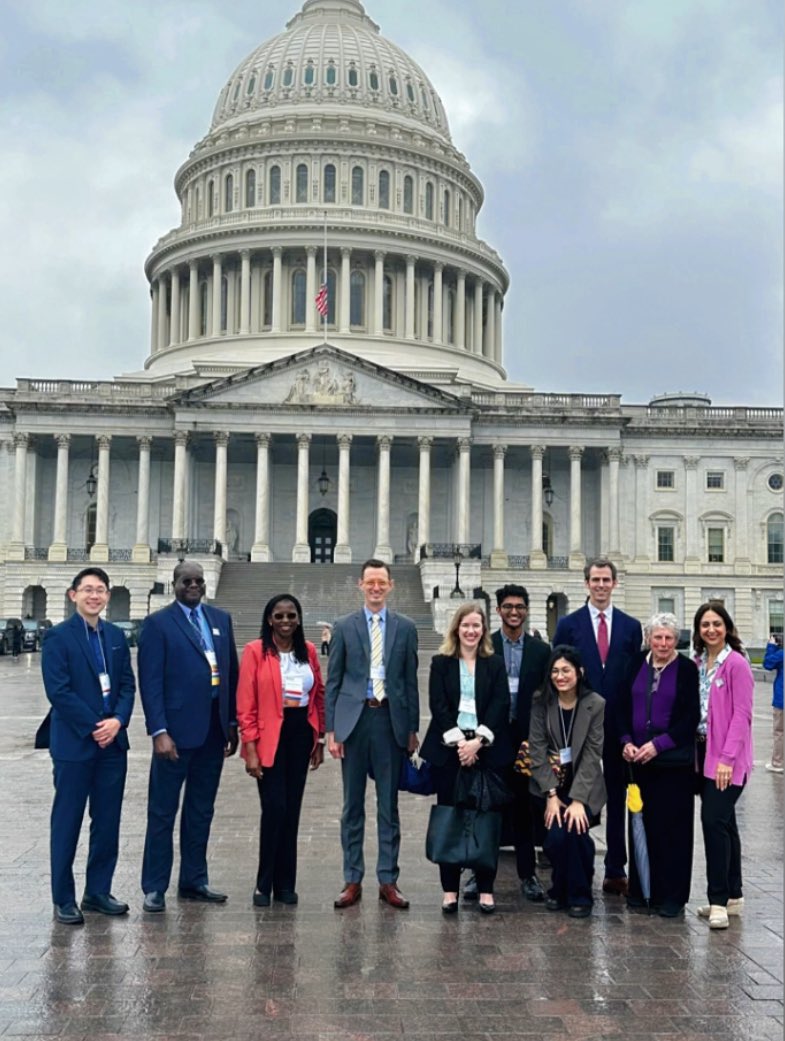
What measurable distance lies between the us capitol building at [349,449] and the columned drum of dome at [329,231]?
20 cm

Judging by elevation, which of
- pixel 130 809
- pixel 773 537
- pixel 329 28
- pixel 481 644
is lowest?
pixel 130 809

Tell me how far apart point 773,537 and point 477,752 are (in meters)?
64.6

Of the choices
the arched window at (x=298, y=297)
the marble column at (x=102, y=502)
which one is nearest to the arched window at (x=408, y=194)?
the arched window at (x=298, y=297)

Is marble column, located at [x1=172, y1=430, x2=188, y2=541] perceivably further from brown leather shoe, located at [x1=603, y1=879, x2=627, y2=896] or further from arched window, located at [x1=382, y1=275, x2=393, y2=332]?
brown leather shoe, located at [x1=603, y1=879, x2=627, y2=896]

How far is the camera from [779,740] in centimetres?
1814

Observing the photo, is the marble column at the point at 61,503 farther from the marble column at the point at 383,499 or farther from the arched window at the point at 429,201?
the arched window at the point at 429,201

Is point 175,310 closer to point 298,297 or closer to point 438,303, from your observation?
point 298,297

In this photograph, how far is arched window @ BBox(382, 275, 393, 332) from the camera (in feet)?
263

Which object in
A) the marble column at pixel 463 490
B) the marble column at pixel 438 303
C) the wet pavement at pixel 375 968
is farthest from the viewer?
the marble column at pixel 438 303

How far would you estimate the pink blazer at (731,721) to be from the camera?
31.0ft

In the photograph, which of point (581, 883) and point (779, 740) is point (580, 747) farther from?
point (779, 740)

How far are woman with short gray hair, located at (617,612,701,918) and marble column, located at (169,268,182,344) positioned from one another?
75.4m

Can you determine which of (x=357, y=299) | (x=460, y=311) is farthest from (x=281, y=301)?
(x=460, y=311)

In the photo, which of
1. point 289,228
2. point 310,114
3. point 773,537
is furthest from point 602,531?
point 310,114
